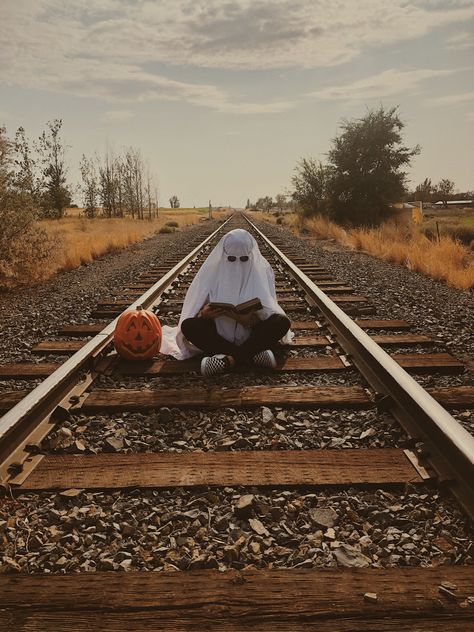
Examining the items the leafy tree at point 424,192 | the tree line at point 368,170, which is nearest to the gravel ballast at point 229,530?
the tree line at point 368,170

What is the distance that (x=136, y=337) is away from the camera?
174 inches

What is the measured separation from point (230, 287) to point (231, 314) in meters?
0.26

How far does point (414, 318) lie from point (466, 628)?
4635 mm

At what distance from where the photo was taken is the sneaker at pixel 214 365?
4.07 m

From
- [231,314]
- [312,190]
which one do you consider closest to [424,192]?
[312,190]

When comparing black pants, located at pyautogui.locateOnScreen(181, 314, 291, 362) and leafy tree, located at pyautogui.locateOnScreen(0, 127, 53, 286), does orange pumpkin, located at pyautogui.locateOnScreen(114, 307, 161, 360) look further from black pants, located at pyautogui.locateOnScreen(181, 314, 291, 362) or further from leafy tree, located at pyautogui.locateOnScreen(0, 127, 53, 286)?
leafy tree, located at pyautogui.locateOnScreen(0, 127, 53, 286)

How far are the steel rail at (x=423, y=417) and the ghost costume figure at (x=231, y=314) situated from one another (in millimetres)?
A: 695

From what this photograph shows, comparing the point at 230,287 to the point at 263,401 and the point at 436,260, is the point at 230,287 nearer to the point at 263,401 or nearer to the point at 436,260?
the point at 263,401

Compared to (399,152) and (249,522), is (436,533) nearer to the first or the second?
(249,522)

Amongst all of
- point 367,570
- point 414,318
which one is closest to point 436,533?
point 367,570

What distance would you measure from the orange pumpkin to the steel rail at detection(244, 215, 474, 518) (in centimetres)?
163

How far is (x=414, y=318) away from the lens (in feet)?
19.7

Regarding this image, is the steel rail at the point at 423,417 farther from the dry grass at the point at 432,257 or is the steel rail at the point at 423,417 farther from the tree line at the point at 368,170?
the tree line at the point at 368,170

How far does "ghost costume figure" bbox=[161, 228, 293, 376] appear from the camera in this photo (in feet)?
14.4
